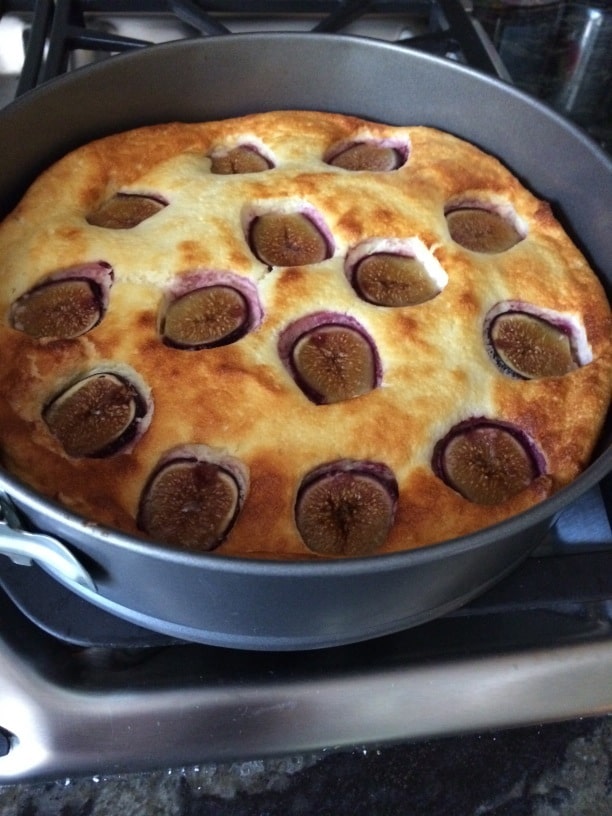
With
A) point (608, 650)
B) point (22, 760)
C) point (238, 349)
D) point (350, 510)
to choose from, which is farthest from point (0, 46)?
point (608, 650)

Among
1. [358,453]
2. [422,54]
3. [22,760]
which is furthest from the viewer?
[422,54]

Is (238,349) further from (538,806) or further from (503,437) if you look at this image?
(538,806)

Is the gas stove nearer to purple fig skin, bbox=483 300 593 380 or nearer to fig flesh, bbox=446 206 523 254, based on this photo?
purple fig skin, bbox=483 300 593 380

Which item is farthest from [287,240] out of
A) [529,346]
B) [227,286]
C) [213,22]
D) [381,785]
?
[381,785]

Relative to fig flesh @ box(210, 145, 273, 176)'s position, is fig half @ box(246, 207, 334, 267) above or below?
below

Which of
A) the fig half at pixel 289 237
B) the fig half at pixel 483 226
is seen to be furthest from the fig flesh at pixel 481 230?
the fig half at pixel 289 237

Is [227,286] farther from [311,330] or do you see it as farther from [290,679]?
[290,679]

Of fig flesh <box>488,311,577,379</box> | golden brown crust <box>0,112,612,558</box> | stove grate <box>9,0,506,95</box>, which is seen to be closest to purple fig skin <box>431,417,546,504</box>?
golden brown crust <box>0,112,612,558</box>
